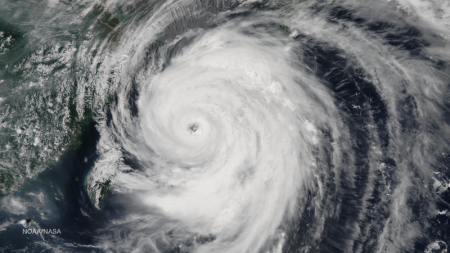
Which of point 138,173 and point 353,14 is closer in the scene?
point 353,14

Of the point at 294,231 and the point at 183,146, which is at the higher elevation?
the point at 183,146

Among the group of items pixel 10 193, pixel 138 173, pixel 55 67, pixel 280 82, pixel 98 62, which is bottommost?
pixel 10 193

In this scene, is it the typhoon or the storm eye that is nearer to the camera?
the typhoon

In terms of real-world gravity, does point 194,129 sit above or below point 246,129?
below

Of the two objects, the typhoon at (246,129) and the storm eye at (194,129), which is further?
the storm eye at (194,129)

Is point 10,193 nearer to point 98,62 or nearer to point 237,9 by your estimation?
point 98,62

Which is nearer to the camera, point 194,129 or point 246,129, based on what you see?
point 246,129

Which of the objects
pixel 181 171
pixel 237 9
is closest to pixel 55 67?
pixel 181 171
